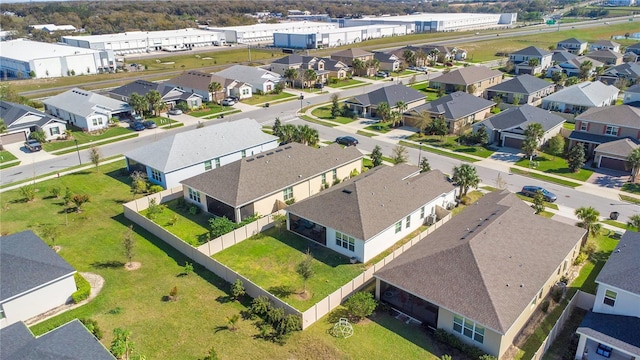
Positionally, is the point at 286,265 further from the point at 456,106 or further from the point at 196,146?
the point at 456,106

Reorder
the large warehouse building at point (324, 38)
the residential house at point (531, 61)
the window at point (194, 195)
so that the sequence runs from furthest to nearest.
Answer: the large warehouse building at point (324, 38) < the residential house at point (531, 61) < the window at point (194, 195)

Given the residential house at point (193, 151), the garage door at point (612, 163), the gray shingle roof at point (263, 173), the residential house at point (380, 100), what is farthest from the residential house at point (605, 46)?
the residential house at point (193, 151)

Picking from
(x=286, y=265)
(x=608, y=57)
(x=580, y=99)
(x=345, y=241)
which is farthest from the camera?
(x=608, y=57)

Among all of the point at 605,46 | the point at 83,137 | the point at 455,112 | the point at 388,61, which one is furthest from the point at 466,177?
the point at 605,46

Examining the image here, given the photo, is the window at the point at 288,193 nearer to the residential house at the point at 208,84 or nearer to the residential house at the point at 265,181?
the residential house at the point at 265,181

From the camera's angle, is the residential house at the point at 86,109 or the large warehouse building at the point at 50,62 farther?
the large warehouse building at the point at 50,62

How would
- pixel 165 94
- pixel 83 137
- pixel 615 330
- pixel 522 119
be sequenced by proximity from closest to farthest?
pixel 615 330 → pixel 522 119 → pixel 83 137 → pixel 165 94
